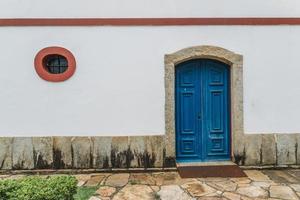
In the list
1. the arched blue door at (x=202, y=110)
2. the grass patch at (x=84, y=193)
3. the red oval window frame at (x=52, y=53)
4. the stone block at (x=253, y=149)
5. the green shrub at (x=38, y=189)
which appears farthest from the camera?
the arched blue door at (x=202, y=110)

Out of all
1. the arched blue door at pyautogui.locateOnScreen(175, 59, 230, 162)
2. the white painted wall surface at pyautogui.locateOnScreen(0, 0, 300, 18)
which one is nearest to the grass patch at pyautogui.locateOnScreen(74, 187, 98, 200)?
the arched blue door at pyautogui.locateOnScreen(175, 59, 230, 162)

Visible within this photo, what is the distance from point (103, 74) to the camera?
678 cm

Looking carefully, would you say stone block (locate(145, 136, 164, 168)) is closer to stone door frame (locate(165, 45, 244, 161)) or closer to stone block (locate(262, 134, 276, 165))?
stone door frame (locate(165, 45, 244, 161))

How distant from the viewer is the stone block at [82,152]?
22.2ft

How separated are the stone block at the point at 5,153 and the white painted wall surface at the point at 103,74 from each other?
0.19 m

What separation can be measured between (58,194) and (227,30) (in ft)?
16.1

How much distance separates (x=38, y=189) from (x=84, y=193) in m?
1.49

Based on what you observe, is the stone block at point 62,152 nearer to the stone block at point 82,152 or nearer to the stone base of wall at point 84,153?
the stone base of wall at point 84,153

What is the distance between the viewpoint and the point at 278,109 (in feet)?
22.6

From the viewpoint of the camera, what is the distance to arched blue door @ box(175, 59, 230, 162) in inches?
276

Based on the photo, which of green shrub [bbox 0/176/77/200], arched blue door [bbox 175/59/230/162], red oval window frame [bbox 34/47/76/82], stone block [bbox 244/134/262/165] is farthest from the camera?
arched blue door [bbox 175/59/230/162]

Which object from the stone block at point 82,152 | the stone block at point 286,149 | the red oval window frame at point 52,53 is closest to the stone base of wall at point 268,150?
the stone block at point 286,149

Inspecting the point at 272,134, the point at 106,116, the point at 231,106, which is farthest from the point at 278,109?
the point at 106,116

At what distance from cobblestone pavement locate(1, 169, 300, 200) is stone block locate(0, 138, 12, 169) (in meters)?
1.63
